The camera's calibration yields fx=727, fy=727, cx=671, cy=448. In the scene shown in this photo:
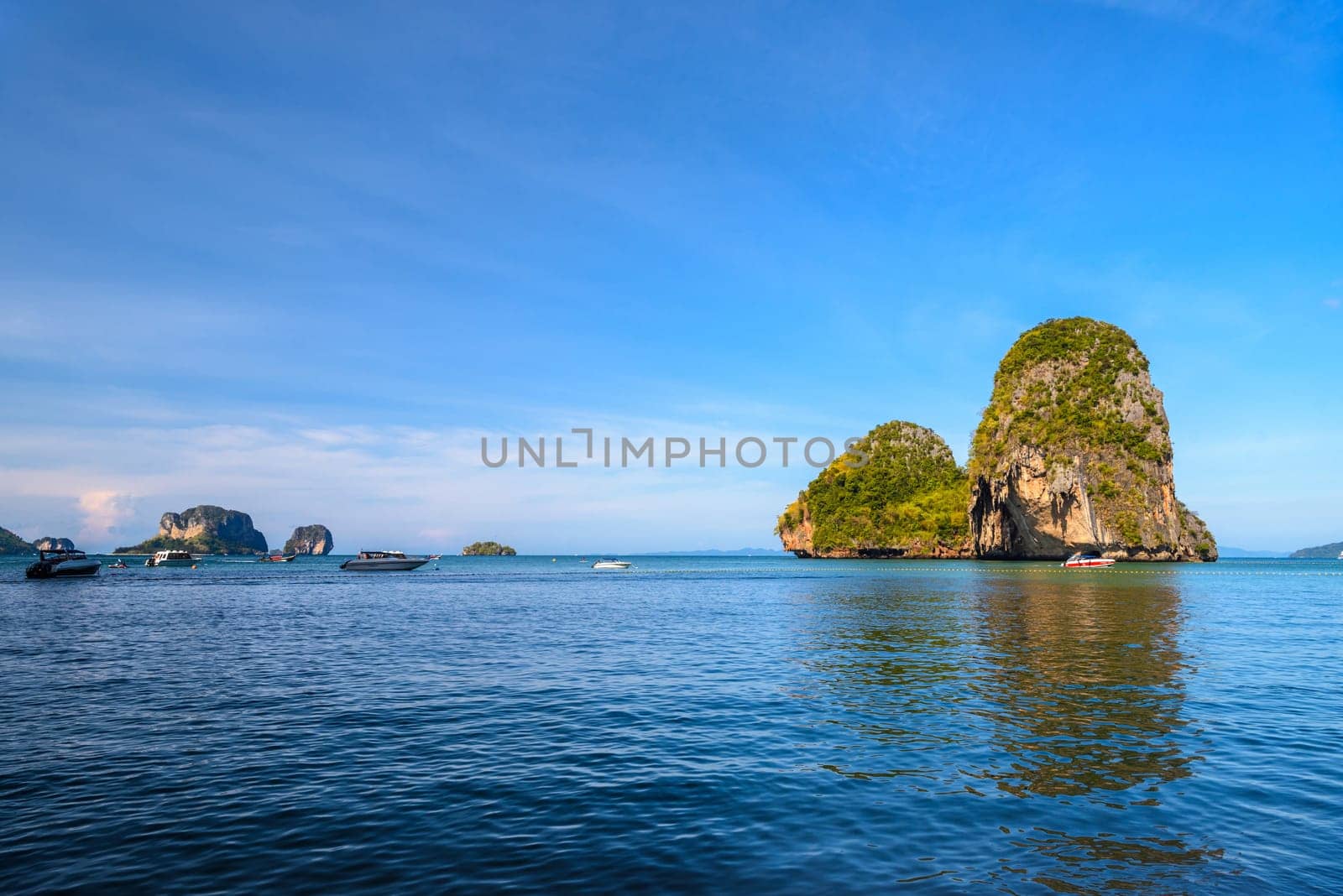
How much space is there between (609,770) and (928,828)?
19.8 ft

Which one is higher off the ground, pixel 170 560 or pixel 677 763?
pixel 170 560

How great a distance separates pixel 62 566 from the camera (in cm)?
9881

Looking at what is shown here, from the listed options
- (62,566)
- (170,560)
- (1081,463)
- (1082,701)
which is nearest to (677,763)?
(1082,701)

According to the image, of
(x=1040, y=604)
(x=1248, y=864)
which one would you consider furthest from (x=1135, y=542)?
(x=1248, y=864)

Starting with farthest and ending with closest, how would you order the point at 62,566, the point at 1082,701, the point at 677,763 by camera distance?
1. the point at 62,566
2. the point at 1082,701
3. the point at 677,763

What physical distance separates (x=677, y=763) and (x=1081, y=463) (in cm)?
16432

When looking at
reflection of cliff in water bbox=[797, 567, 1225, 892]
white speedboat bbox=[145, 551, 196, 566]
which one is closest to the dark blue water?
reflection of cliff in water bbox=[797, 567, 1225, 892]

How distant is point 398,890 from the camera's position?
9039mm

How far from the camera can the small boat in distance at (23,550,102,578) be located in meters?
95.3

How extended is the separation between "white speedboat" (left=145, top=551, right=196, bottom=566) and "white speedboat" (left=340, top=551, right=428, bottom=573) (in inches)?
2502

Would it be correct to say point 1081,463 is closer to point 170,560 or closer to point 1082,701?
point 1082,701

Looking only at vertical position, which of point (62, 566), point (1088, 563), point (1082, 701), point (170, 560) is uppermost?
point (62, 566)

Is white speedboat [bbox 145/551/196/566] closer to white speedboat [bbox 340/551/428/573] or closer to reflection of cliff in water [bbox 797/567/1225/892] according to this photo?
white speedboat [bbox 340/551/428/573]

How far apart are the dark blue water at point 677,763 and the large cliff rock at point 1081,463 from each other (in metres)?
130
